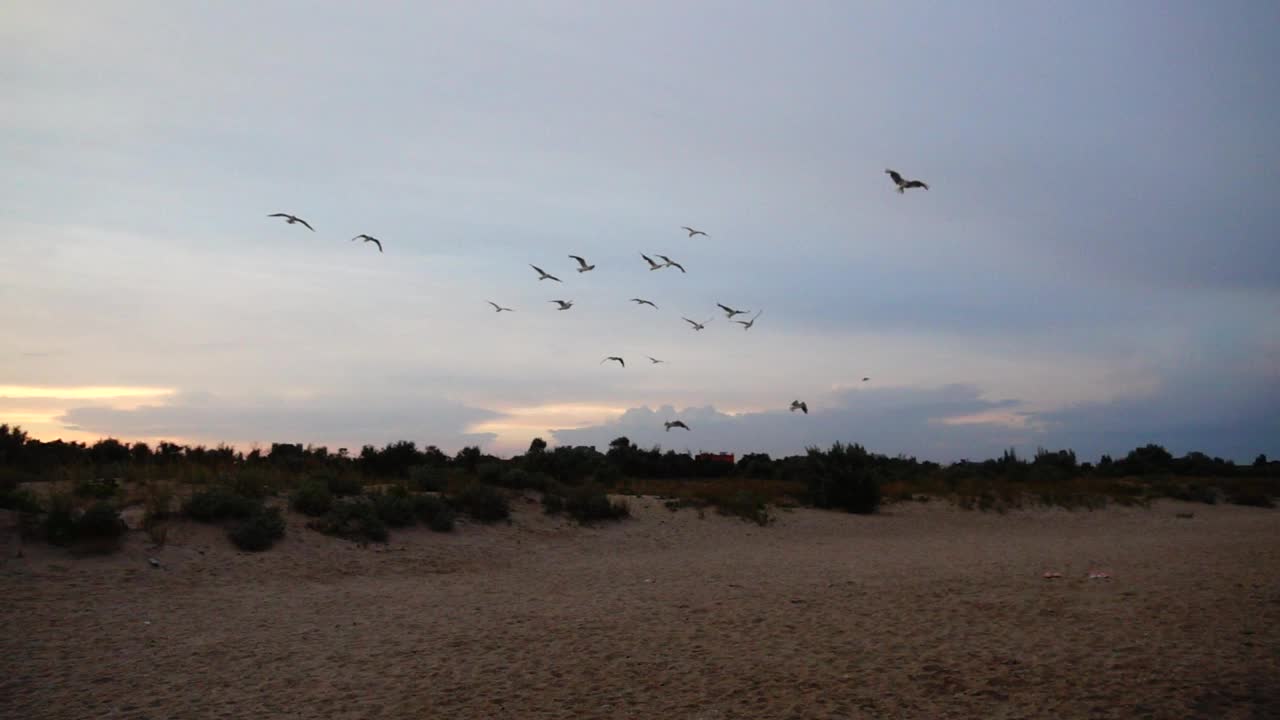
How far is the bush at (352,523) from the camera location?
1783 cm

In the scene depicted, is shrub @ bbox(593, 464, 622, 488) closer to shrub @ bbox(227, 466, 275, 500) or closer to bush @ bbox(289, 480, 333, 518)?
shrub @ bbox(227, 466, 275, 500)

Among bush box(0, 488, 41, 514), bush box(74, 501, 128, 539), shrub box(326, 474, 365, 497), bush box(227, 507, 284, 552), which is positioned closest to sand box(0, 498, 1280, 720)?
bush box(227, 507, 284, 552)

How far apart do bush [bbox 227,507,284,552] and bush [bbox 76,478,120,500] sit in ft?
8.55

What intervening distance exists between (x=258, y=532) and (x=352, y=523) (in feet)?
8.04

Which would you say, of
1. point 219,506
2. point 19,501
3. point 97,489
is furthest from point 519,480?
point 19,501

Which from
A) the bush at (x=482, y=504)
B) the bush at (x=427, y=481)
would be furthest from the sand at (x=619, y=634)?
the bush at (x=427, y=481)

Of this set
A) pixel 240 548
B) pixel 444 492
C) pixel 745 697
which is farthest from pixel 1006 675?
pixel 444 492

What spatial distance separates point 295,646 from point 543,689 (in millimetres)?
3567

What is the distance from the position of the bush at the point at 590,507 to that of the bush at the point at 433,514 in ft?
13.1

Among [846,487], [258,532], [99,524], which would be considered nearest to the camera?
[99,524]

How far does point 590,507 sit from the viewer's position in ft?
77.3

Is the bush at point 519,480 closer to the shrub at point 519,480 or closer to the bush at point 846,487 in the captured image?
the shrub at point 519,480

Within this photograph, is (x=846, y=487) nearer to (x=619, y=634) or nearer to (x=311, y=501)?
(x=311, y=501)

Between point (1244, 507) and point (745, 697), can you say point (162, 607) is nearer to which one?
point (745, 697)
